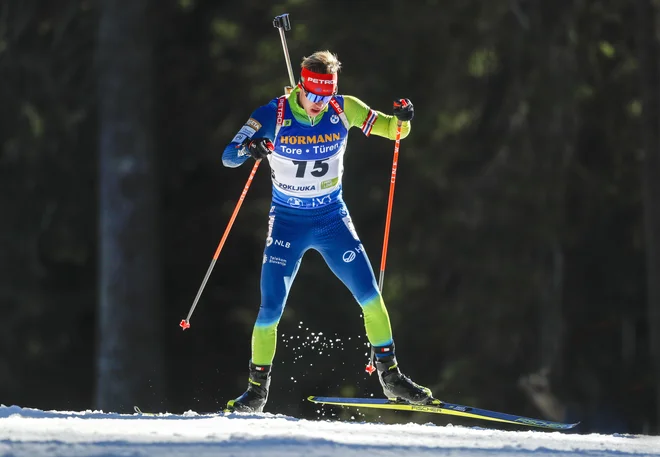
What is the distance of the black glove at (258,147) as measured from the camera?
6.94m

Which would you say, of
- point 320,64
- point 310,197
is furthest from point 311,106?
point 310,197

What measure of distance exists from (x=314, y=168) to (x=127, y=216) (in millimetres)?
6544

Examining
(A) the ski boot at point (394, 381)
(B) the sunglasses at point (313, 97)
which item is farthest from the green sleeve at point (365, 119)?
(A) the ski boot at point (394, 381)

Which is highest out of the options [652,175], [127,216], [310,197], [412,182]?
[412,182]

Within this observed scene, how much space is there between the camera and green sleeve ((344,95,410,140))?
7.34 metres

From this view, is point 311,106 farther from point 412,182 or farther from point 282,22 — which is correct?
point 412,182

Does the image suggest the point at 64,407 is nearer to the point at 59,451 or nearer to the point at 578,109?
the point at 578,109

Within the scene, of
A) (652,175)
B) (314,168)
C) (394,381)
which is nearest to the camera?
(314,168)

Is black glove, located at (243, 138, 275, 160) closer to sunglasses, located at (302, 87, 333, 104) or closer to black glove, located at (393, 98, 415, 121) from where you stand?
sunglasses, located at (302, 87, 333, 104)

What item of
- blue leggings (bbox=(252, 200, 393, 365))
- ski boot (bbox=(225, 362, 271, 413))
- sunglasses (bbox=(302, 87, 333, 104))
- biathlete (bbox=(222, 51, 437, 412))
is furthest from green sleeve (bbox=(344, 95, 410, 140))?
ski boot (bbox=(225, 362, 271, 413))

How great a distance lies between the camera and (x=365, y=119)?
7.41 metres

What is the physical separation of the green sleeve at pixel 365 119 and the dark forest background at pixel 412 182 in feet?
18.6

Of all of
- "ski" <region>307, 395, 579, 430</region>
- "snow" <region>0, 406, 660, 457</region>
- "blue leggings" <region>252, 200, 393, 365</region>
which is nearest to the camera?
"snow" <region>0, 406, 660, 457</region>

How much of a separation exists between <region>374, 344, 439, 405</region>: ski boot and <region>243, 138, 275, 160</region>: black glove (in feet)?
4.16
